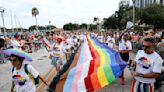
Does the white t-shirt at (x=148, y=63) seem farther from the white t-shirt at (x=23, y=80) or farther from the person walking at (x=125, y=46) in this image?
the person walking at (x=125, y=46)

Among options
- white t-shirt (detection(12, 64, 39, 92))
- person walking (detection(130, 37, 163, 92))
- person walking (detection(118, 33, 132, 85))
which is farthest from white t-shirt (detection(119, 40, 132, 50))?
white t-shirt (detection(12, 64, 39, 92))

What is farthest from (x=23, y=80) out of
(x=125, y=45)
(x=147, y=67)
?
(x=125, y=45)

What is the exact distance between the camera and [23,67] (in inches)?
229

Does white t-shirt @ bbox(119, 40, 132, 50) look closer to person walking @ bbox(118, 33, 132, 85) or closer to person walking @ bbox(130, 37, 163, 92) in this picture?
person walking @ bbox(118, 33, 132, 85)

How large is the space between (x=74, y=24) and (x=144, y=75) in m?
133

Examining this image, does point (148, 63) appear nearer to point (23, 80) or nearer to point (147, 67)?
point (147, 67)

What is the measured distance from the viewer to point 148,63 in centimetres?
571

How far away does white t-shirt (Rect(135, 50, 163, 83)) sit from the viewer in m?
5.67

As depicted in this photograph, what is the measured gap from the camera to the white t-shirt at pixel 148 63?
5.67 metres

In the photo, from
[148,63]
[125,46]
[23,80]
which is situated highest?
[148,63]

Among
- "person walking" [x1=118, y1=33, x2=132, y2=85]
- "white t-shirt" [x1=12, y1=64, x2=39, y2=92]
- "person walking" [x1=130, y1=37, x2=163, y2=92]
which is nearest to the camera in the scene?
"person walking" [x1=130, y1=37, x2=163, y2=92]

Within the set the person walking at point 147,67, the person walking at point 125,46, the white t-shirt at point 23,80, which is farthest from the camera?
the person walking at point 125,46

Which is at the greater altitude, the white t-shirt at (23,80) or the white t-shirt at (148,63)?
the white t-shirt at (148,63)

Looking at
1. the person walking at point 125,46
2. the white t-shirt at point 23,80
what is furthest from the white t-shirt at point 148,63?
the person walking at point 125,46
